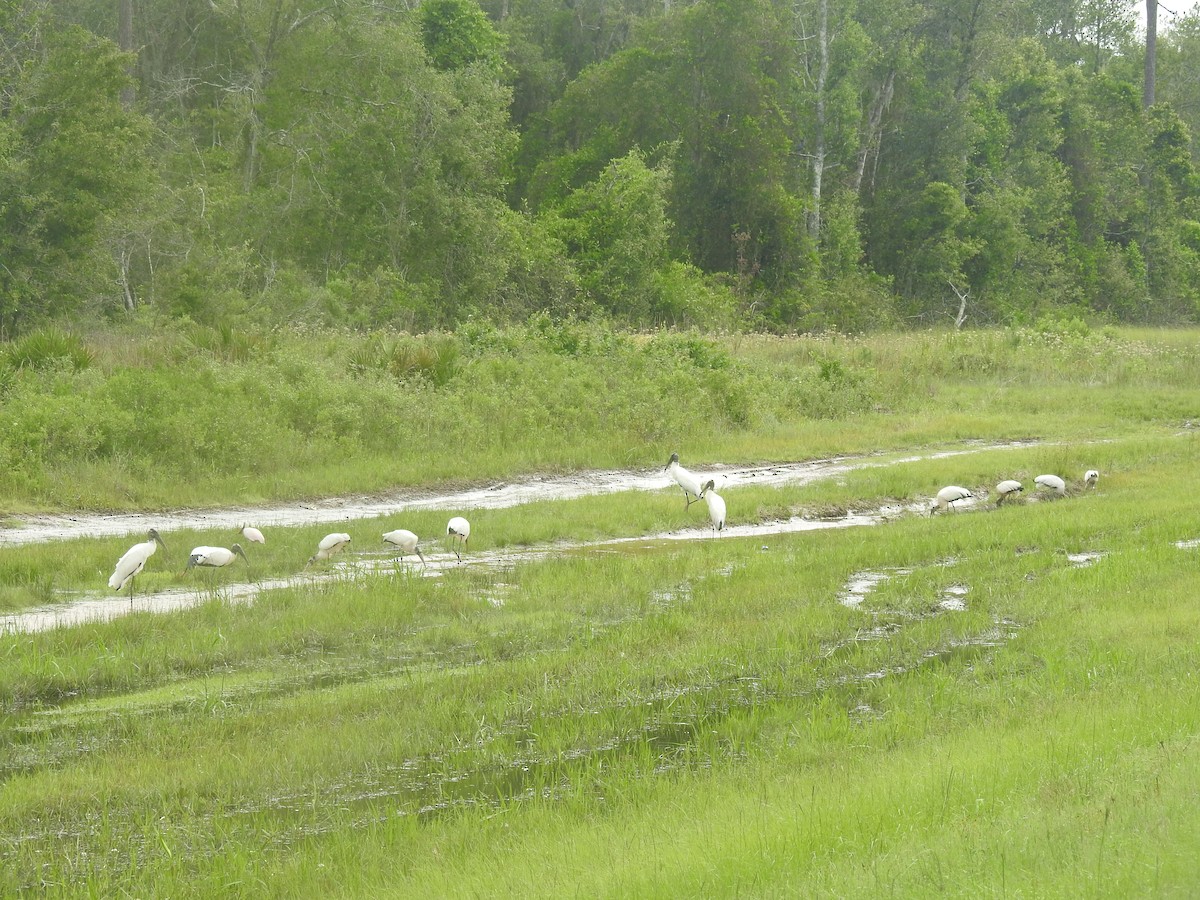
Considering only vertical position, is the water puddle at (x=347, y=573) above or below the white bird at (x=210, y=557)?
below

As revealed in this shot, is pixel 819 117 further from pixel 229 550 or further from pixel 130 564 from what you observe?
pixel 130 564

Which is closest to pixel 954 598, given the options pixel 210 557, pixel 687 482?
pixel 687 482

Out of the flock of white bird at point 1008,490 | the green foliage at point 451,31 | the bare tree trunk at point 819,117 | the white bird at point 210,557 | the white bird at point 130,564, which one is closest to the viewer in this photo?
the white bird at point 130,564

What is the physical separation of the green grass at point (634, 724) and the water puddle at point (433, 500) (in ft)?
5.24

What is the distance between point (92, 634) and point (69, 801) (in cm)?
384

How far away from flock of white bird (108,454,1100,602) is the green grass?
1.36 feet

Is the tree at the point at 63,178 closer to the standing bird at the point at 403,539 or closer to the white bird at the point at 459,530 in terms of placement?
the white bird at the point at 459,530

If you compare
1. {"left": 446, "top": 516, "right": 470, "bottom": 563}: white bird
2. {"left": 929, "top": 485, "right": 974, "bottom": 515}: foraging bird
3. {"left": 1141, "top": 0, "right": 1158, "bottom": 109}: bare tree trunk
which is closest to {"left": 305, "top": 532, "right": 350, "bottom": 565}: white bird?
{"left": 446, "top": 516, "right": 470, "bottom": 563}: white bird

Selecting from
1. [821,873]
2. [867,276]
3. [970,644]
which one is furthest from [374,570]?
[867,276]

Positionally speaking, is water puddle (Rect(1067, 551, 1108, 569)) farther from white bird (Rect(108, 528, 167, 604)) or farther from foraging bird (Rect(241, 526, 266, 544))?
white bird (Rect(108, 528, 167, 604))

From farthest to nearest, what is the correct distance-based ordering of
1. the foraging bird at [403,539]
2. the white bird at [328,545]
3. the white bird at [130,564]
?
the foraging bird at [403,539]
the white bird at [328,545]
the white bird at [130,564]

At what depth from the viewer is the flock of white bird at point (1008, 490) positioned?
61.6ft

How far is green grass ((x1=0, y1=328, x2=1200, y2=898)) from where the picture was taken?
6.00 m

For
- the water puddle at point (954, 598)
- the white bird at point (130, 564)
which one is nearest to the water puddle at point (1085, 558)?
the water puddle at point (954, 598)
